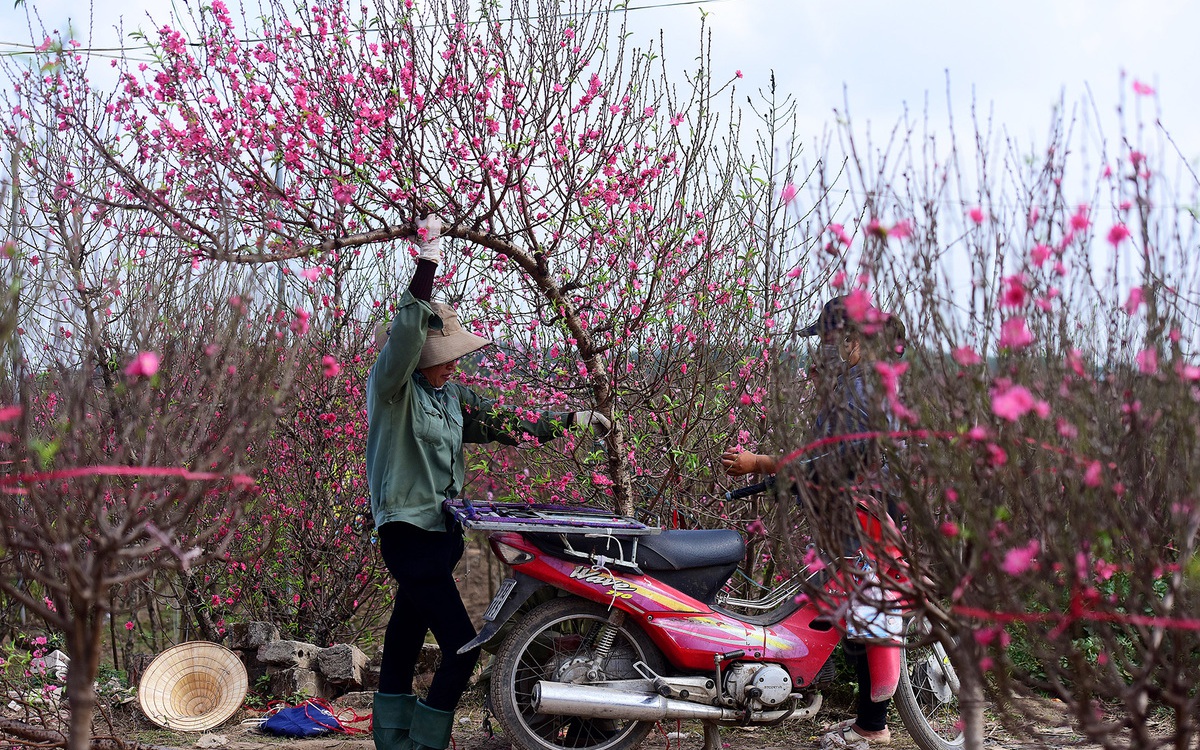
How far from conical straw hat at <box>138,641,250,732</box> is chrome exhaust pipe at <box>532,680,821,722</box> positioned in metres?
2.36

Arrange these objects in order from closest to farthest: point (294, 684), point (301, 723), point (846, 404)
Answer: point (846, 404), point (301, 723), point (294, 684)

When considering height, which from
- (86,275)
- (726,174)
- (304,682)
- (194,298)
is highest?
(726,174)

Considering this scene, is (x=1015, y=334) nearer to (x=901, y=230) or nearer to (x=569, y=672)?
(x=901, y=230)

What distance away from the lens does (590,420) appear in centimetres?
489

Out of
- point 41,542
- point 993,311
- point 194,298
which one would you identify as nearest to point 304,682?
point 194,298

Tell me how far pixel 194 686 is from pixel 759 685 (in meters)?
3.38

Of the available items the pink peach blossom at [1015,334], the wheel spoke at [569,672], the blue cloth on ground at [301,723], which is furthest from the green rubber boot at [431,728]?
the pink peach blossom at [1015,334]

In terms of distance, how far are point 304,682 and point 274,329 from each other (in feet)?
12.8

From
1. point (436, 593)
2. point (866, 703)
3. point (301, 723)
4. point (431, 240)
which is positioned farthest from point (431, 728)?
point (431, 240)

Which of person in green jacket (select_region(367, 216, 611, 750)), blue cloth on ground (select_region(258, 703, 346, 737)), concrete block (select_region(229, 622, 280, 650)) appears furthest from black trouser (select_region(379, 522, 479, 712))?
concrete block (select_region(229, 622, 280, 650))

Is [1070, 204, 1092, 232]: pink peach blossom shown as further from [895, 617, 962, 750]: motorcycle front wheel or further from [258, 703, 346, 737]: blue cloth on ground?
[258, 703, 346, 737]: blue cloth on ground

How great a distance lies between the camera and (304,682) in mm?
6391

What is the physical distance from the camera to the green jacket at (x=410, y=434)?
13.8 feet

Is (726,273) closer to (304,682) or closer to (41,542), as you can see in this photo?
(304,682)
